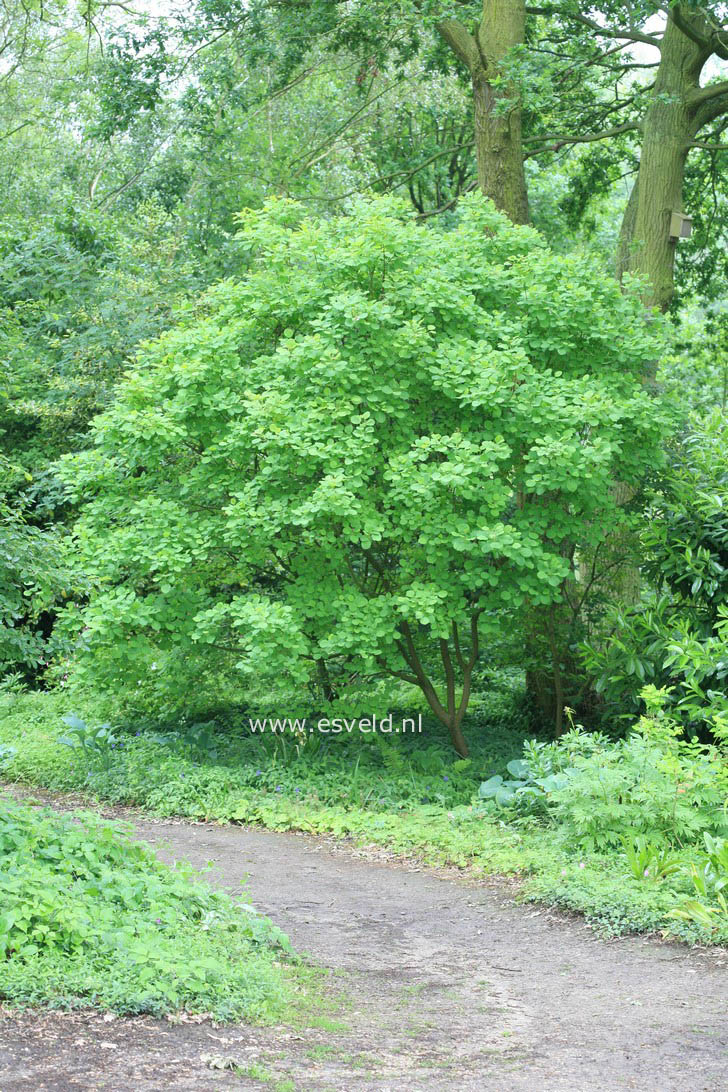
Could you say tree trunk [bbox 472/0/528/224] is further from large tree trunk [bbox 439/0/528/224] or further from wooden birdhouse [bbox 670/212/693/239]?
wooden birdhouse [bbox 670/212/693/239]

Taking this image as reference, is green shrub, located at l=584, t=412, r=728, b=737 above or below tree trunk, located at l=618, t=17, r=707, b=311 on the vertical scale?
below

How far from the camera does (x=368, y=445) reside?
8.34 metres

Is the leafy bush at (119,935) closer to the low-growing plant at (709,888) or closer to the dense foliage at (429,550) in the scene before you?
the dense foliage at (429,550)

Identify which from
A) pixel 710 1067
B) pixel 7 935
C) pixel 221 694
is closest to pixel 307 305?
pixel 221 694

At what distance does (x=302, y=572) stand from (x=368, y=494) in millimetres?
814

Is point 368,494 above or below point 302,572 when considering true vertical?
above

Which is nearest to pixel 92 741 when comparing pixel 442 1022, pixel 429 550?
pixel 429 550

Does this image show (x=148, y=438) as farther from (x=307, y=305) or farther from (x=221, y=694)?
(x=221, y=694)

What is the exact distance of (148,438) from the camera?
8.87 meters

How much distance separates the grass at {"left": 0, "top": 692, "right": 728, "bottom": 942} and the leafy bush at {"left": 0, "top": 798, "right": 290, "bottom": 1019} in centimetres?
180

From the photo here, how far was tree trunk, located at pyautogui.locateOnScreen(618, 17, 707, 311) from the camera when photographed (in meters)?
11.7

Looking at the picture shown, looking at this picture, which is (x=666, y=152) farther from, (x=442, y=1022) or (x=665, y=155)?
(x=442, y=1022)

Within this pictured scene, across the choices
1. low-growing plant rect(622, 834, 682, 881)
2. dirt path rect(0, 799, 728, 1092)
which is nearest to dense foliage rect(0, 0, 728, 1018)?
low-growing plant rect(622, 834, 682, 881)

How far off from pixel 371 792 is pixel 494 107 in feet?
21.3
